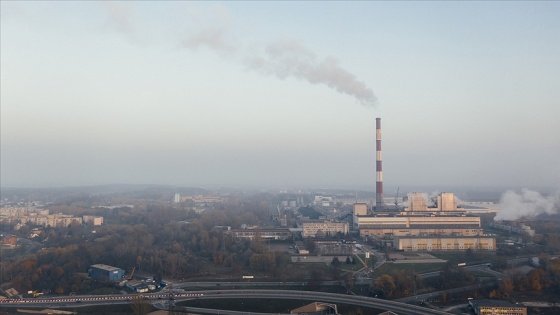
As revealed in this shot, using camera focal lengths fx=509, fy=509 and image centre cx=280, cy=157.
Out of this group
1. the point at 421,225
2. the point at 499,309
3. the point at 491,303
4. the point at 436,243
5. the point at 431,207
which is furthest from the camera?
the point at 431,207

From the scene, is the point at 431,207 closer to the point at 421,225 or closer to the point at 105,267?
the point at 421,225

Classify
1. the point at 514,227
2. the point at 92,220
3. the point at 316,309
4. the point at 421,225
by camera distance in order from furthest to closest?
the point at 92,220 → the point at 514,227 → the point at 421,225 → the point at 316,309

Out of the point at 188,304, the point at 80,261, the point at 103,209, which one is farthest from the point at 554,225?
the point at 103,209

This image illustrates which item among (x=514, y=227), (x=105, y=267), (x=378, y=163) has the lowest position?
(x=105, y=267)

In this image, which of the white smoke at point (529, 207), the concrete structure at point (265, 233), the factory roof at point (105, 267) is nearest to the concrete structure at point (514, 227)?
the white smoke at point (529, 207)

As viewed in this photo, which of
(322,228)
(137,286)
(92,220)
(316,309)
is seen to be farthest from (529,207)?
(92,220)

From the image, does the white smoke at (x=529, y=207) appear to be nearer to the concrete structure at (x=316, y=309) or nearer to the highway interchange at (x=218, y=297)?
the highway interchange at (x=218, y=297)

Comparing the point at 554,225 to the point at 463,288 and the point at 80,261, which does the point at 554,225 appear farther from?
the point at 80,261
